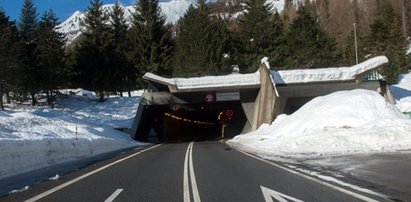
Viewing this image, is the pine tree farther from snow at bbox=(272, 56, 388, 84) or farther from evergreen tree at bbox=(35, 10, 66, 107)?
evergreen tree at bbox=(35, 10, 66, 107)

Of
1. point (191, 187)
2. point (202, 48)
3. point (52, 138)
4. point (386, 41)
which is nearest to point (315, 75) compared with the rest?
point (202, 48)

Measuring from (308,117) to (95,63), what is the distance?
4401cm

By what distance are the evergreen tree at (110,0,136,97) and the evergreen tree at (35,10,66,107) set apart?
7663 millimetres

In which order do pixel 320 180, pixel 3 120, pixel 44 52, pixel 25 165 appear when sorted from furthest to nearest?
pixel 44 52, pixel 3 120, pixel 25 165, pixel 320 180

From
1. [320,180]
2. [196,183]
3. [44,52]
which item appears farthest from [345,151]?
[44,52]

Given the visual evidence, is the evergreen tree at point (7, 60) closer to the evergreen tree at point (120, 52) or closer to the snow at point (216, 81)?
the snow at point (216, 81)

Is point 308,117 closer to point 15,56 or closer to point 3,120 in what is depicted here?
point 3,120

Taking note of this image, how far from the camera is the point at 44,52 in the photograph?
176 feet

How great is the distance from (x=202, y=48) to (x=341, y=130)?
40701 mm

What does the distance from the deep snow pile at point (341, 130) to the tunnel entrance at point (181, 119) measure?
19102mm

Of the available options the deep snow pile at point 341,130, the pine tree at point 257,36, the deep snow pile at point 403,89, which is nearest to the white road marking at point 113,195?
the deep snow pile at point 341,130

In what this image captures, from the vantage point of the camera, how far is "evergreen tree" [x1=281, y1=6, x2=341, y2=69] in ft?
196

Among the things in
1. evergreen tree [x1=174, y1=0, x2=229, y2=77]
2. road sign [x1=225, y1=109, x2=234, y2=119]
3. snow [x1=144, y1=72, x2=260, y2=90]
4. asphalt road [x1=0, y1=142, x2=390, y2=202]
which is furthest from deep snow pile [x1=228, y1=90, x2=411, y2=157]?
evergreen tree [x1=174, y1=0, x2=229, y2=77]

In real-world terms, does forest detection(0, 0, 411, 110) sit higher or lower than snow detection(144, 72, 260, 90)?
higher
